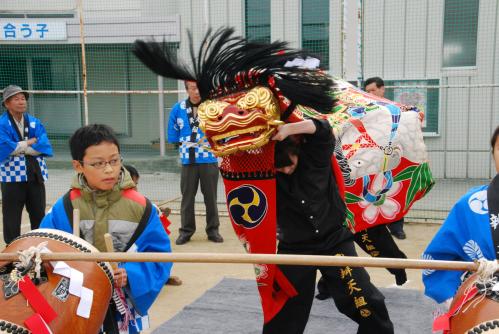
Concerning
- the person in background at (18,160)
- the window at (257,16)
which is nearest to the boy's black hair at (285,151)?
the person in background at (18,160)

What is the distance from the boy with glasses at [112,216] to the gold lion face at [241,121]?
453 mm

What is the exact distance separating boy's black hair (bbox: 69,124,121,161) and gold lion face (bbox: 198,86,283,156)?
459mm

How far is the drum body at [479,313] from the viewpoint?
4.65 ft

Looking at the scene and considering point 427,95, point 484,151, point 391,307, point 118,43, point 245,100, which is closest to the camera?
point 245,100

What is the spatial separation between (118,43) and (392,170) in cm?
859

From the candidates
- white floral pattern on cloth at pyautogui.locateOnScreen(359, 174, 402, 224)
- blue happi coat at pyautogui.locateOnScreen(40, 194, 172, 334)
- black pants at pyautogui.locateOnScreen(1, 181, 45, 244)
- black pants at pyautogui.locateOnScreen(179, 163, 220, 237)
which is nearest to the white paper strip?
blue happi coat at pyautogui.locateOnScreen(40, 194, 172, 334)

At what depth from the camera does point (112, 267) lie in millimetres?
2076

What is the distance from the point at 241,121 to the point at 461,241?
2.88 feet

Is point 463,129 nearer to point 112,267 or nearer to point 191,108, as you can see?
point 191,108

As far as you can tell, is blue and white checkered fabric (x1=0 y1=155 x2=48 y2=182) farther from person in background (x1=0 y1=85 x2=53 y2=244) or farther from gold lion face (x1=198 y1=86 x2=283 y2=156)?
gold lion face (x1=198 y1=86 x2=283 y2=156)

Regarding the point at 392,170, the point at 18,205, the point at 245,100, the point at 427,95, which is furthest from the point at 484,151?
the point at 245,100

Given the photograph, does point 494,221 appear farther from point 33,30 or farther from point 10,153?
point 33,30

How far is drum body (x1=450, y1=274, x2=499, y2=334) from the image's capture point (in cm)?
142

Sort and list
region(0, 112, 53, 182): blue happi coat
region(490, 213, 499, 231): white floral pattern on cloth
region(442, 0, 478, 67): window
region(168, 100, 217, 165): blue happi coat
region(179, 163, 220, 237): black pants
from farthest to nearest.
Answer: region(442, 0, 478, 67): window < region(179, 163, 220, 237): black pants < region(168, 100, 217, 165): blue happi coat < region(0, 112, 53, 182): blue happi coat < region(490, 213, 499, 231): white floral pattern on cloth
